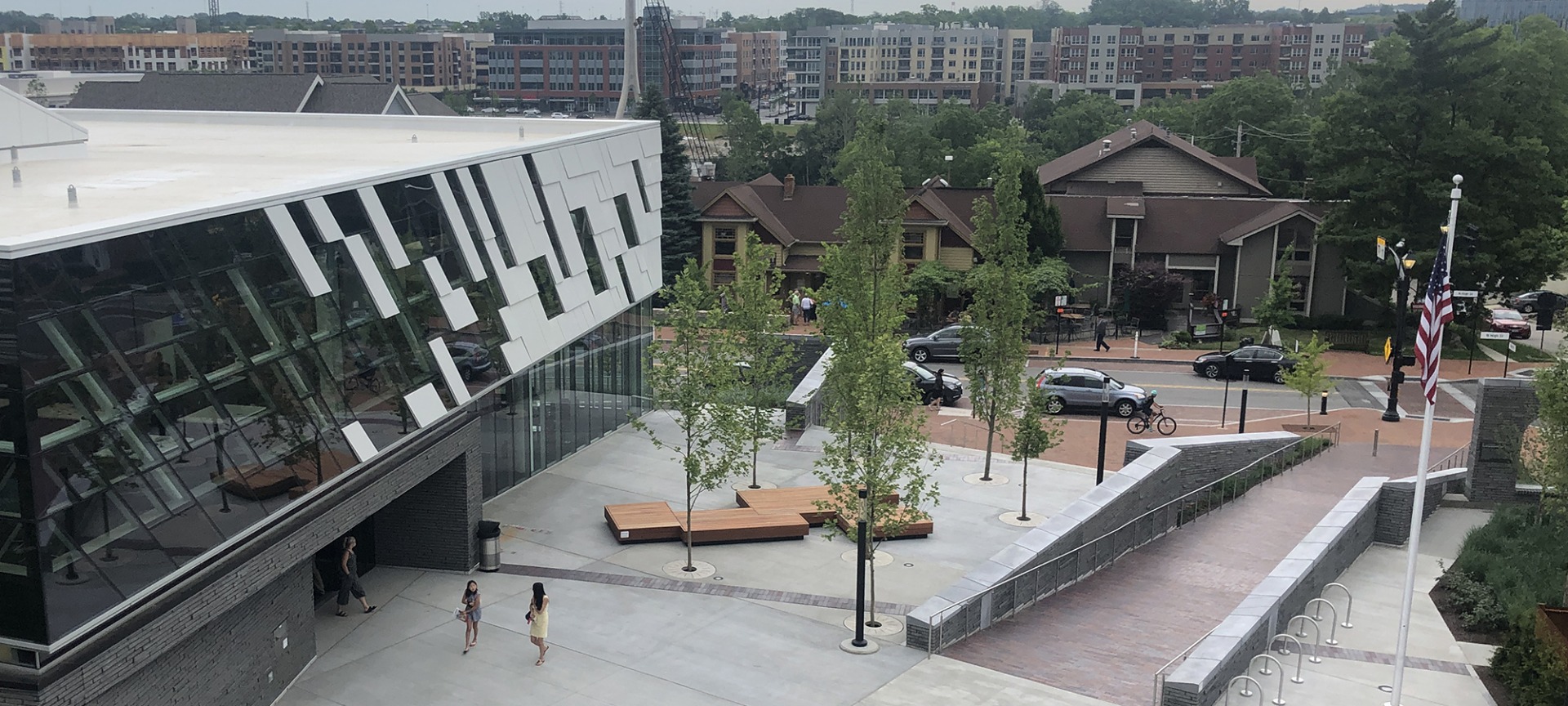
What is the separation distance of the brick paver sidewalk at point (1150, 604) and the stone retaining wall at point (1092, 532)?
0.28 m

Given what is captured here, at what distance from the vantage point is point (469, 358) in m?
22.1

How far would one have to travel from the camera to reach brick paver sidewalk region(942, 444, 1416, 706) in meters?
19.5

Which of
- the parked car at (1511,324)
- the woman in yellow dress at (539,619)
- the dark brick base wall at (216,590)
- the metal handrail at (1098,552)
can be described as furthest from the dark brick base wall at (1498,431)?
the parked car at (1511,324)

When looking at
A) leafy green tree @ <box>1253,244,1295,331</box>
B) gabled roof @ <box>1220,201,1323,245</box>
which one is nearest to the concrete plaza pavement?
leafy green tree @ <box>1253,244,1295,331</box>

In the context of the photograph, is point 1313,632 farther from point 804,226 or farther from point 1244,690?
point 804,226

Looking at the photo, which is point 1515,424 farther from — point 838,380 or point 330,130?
point 330,130

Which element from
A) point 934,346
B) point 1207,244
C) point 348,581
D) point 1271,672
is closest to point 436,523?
point 348,581

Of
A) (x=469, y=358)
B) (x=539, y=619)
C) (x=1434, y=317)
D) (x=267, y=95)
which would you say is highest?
(x=267, y=95)

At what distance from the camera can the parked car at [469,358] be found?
70.9 feet

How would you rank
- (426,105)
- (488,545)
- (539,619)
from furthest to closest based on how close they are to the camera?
(426,105) → (488,545) → (539,619)

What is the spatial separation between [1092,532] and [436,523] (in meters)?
11.3

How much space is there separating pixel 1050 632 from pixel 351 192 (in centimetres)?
1200

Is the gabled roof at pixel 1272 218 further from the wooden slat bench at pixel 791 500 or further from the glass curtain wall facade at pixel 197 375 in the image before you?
the glass curtain wall facade at pixel 197 375

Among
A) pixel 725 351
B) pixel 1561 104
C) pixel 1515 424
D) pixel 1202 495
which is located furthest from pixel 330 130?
pixel 1561 104
